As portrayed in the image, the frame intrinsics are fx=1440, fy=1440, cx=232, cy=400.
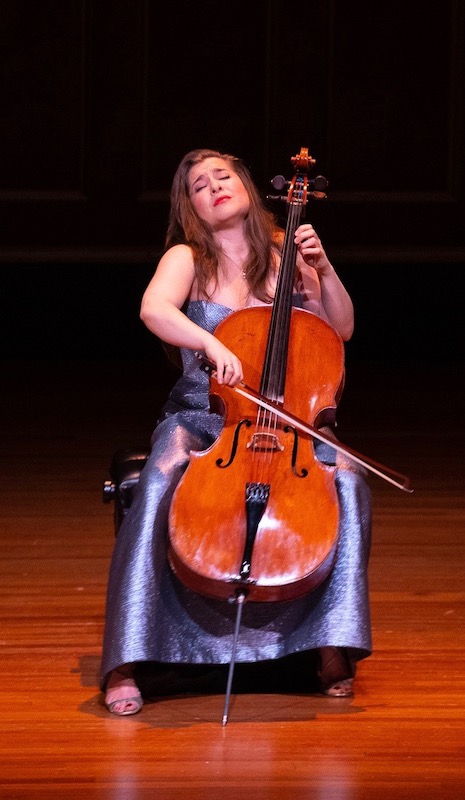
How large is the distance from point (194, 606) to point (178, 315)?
0.53m

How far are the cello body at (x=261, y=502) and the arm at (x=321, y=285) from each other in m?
0.22

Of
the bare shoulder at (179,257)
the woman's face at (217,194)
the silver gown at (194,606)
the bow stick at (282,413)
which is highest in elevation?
the woman's face at (217,194)

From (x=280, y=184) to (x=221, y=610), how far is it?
0.78 meters

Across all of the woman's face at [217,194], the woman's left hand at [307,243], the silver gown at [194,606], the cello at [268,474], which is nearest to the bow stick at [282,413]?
the cello at [268,474]

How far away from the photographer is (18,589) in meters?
3.23

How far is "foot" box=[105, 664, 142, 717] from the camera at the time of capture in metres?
2.50

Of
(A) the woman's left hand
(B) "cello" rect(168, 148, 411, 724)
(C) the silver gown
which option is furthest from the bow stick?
(A) the woman's left hand

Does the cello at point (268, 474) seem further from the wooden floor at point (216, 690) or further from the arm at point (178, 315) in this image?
the wooden floor at point (216, 690)

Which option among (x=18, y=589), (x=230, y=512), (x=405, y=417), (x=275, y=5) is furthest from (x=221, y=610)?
(x=275, y=5)

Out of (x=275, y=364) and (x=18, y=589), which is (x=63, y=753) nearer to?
(x=275, y=364)

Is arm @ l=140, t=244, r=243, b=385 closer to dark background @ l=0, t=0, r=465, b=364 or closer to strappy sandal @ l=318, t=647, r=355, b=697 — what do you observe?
strappy sandal @ l=318, t=647, r=355, b=697

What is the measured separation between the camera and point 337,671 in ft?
8.56

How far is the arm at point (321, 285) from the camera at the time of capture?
264 cm

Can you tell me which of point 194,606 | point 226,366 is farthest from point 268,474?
point 194,606
